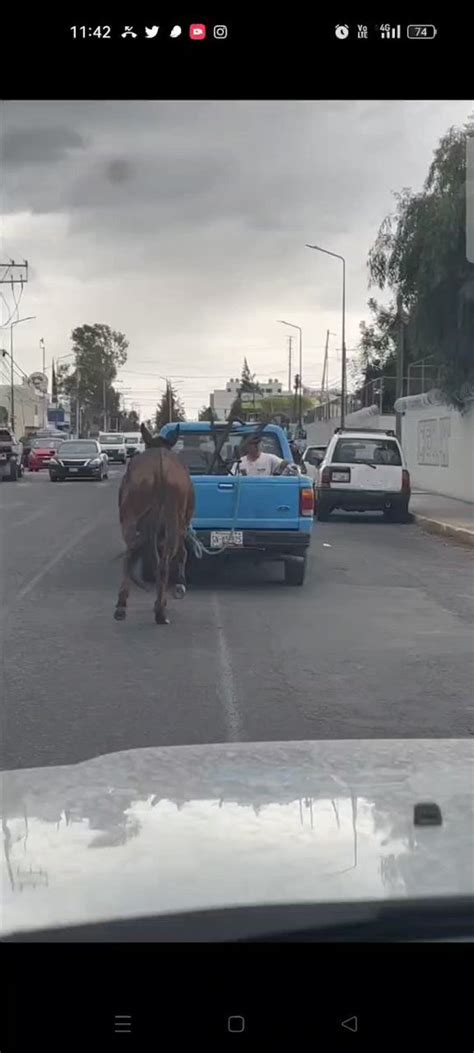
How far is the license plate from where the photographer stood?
534 inches

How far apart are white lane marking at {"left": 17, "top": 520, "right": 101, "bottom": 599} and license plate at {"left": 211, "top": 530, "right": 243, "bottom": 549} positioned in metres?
2.06

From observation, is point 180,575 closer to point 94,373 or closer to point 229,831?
point 229,831

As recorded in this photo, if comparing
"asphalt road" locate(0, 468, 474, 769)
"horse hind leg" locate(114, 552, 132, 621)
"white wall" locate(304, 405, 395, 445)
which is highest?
"white wall" locate(304, 405, 395, 445)

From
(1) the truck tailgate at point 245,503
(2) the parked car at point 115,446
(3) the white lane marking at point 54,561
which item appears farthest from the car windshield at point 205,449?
(2) the parked car at point 115,446

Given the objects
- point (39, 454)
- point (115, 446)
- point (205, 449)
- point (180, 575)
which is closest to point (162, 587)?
point (180, 575)

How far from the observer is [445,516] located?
25.1 m

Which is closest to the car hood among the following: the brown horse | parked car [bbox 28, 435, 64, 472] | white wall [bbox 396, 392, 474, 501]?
the brown horse

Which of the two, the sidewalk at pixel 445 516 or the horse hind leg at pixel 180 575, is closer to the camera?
the horse hind leg at pixel 180 575

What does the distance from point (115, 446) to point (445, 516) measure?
39.9 metres

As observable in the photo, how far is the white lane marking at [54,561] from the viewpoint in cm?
1361

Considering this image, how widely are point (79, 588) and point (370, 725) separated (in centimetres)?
708

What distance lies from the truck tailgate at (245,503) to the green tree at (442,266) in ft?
37.7
